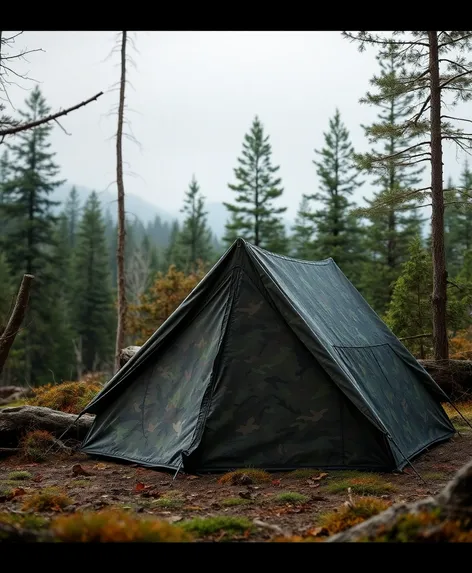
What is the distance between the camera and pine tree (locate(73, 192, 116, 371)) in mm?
40906

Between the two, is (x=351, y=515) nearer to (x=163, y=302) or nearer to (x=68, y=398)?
(x=68, y=398)

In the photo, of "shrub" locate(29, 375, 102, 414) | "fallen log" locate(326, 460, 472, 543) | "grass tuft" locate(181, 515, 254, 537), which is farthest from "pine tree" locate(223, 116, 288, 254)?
"fallen log" locate(326, 460, 472, 543)

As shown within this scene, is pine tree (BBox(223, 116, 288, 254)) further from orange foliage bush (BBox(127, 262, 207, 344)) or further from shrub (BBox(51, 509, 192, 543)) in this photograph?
shrub (BBox(51, 509, 192, 543))

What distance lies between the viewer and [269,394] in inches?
274

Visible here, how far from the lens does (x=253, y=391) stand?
6.96 m

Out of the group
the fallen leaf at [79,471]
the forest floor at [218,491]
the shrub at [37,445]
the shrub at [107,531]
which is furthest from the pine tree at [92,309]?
the shrub at [107,531]

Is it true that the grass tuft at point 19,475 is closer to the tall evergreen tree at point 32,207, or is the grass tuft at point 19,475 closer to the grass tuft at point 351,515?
the grass tuft at point 351,515

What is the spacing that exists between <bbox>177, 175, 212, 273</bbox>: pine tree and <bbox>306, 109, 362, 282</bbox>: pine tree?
12570mm

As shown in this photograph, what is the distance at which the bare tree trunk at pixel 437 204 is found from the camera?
13.5 m

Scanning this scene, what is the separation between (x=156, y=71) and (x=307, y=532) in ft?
58.2
